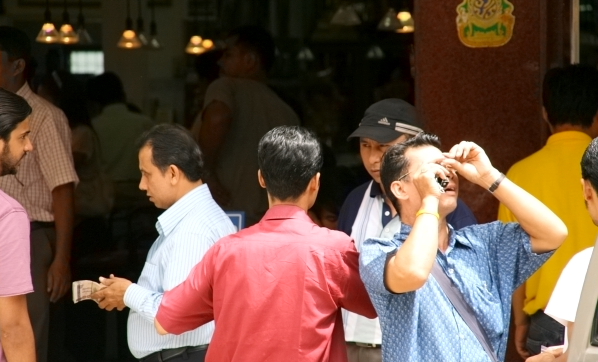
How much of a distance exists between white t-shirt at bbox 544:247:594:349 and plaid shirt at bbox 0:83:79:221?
3437mm

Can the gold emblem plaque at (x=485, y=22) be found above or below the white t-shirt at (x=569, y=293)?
above

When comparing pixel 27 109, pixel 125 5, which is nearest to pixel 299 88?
pixel 125 5

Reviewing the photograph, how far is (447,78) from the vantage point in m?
5.87

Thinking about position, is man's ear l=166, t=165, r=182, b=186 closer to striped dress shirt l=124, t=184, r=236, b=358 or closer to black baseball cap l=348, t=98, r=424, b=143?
striped dress shirt l=124, t=184, r=236, b=358

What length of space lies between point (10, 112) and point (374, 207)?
5.38 feet

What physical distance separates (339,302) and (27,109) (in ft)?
5.76

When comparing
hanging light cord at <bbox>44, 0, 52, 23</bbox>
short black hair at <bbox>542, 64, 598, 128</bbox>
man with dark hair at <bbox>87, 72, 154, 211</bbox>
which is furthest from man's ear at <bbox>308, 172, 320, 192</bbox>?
hanging light cord at <bbox>44, 0, 52, 23</bbox>

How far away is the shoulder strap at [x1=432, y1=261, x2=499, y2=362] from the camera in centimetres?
338

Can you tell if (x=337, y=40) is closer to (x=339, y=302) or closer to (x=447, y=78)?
(x=447, y=78)

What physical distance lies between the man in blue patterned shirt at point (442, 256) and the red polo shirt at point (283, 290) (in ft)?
0.52

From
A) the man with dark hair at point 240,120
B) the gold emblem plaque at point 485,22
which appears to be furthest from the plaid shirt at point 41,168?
the gold emblem plaque at point 485,22

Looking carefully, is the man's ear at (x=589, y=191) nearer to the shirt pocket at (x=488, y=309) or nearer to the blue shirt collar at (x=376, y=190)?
the shirt pocket at (x=488, y=309)

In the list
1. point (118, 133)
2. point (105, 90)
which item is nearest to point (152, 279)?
point (118, 133)

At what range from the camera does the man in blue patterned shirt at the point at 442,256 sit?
328cm
